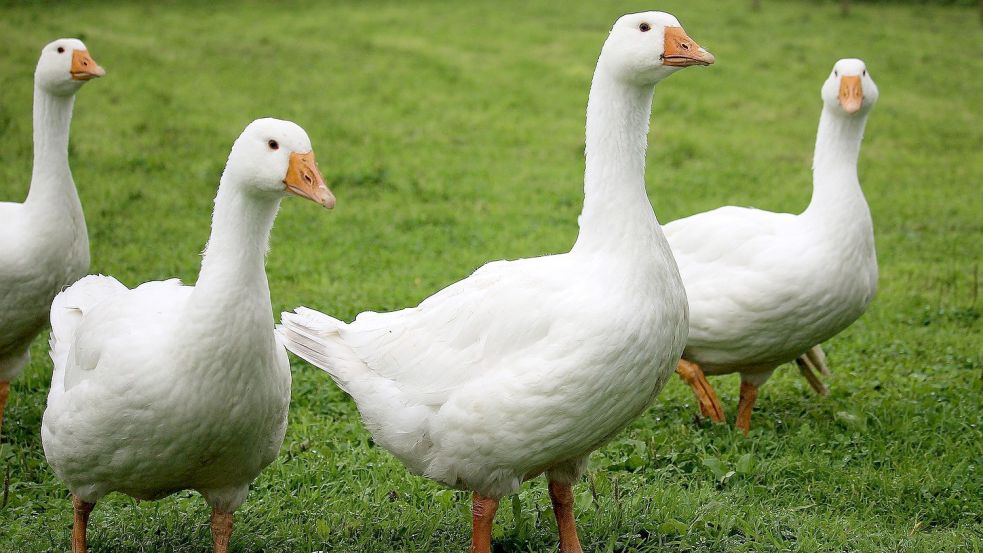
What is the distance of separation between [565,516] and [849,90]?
3.10 m

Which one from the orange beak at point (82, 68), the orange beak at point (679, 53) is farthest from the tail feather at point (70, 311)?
the orange beak at point (679, 53)

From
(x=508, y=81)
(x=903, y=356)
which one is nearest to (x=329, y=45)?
(x=508, y=81)

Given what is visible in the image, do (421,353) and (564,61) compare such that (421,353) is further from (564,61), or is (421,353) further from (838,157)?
(564,61)

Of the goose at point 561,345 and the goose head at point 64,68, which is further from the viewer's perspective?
the goose head at point 64,68

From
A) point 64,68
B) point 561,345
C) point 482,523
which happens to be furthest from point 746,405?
point 64,68

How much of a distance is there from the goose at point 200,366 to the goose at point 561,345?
1.86 feet

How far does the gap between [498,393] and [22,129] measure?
31.5ft

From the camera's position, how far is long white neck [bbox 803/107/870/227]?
18.7 ft

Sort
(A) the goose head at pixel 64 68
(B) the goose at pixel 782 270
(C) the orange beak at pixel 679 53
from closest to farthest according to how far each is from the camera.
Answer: (C) the orange beak at pixel 679 53 < (B) the goose at pixel 782 270 < (A) the goose head at pixel 64 68

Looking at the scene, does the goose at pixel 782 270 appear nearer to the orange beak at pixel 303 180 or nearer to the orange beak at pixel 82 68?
the orange beak at pixel 303 180

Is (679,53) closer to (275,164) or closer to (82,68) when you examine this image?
(275,164)

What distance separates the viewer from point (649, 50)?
13.0 feet

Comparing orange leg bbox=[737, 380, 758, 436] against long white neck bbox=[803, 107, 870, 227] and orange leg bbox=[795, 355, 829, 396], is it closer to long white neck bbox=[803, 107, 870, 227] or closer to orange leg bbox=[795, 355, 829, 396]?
orange leg bbox=[795, 355, 829, 396]

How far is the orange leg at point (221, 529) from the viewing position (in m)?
4.25
